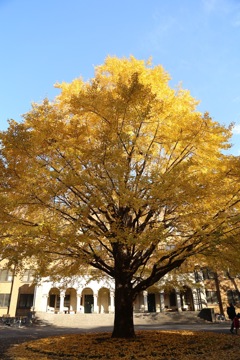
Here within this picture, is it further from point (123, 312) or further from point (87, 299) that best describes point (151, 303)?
point (123, 312)

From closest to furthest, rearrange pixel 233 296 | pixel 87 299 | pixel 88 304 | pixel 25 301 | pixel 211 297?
pixel 233 296, pixel 211 297, pixel 25 301, pixel 88 304, pixel 87 299

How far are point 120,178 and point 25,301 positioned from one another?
30.3m

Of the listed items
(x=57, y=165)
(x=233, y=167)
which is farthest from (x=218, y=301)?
(x=57, y=165)

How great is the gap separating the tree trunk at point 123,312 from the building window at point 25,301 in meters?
25.3

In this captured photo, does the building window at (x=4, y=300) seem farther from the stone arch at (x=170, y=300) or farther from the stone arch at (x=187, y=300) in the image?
the stone arch at (x=187, y=300)

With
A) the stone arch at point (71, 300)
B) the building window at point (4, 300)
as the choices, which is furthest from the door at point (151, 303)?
the building window at point (4, 300)

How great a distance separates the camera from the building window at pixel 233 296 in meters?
29.9

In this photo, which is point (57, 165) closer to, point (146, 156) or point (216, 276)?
point (146, 156)

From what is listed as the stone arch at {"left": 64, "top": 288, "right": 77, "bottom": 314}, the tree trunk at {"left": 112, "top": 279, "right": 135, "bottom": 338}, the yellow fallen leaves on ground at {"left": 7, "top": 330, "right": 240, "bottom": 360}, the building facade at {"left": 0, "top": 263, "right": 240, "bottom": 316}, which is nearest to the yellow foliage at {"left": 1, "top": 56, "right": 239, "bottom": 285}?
the tree trunk at {"left": 112, "top": 279, "right": 135, "bottom": 338}

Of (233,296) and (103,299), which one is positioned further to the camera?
(103,299)

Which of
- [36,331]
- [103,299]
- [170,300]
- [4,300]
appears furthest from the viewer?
[170,300]

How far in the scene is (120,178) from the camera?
25.6 feet

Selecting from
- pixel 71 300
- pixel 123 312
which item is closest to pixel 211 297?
pixel 71 300

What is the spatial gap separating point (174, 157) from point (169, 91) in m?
2.66
